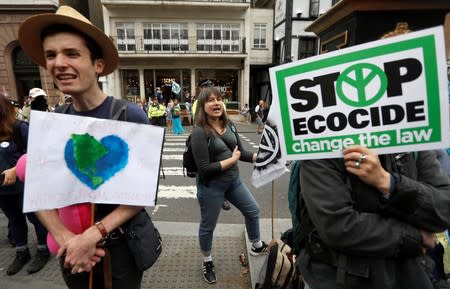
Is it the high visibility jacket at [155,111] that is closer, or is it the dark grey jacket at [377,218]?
the dark grey jacket at [377,218]

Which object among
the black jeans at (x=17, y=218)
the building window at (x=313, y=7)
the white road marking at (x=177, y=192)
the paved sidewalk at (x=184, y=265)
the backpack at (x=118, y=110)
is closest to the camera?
the backpack at (x=118, y=110)

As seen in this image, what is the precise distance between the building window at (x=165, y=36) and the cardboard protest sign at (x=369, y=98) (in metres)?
21.3

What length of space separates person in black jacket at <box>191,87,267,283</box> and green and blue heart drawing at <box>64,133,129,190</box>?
1.18 m

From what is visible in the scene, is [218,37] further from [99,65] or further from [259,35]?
[99,65]

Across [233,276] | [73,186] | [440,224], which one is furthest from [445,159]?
[73,186]

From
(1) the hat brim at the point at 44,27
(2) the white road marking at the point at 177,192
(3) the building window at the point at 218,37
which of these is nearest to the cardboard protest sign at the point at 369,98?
(1) the hat brim at the point at 44,27

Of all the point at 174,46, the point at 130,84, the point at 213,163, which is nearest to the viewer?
the point at 213,163

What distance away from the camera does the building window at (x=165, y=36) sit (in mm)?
20625

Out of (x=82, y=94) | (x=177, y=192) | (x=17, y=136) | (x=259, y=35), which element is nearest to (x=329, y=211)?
(x=82, y=94)

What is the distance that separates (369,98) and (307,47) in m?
20.6

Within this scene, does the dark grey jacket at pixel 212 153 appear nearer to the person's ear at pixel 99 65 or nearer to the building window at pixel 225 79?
the person's ear at pixel 99 65

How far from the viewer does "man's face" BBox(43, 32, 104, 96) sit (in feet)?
4.27

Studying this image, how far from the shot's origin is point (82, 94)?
142 cm

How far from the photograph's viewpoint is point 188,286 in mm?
2643
